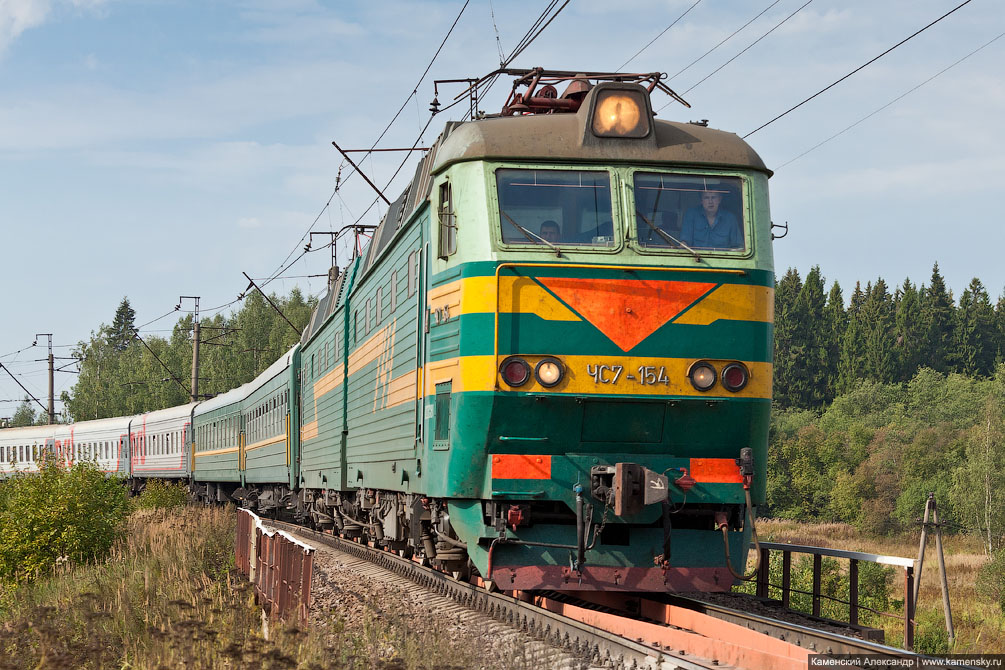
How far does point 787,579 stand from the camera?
10266mm

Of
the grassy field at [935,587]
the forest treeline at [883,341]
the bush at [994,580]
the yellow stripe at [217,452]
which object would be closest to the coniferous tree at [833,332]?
the forest treeline at [883,341]

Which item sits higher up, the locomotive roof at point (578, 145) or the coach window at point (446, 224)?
the locomotive roof at point (578, 145)

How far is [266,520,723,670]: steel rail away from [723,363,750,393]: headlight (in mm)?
2245

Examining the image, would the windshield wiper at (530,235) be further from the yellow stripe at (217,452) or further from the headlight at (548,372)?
the yellow stripe at (217,452)

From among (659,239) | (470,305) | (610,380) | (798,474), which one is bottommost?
(798,474)

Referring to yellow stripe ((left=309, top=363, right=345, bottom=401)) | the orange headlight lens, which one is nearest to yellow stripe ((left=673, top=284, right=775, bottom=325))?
the orange headlight lens

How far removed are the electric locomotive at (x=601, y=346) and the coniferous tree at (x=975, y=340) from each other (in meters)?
99.2

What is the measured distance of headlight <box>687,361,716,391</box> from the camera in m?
8.64

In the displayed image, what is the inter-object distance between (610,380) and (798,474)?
70543 mm

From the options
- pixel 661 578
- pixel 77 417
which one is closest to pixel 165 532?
pixel 661 578

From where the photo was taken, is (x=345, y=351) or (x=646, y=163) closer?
(x=646, y=163)

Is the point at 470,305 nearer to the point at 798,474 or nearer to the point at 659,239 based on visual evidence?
the point at 659,239

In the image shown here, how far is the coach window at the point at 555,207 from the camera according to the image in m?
8.77

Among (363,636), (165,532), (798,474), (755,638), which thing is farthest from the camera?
(798,474)
